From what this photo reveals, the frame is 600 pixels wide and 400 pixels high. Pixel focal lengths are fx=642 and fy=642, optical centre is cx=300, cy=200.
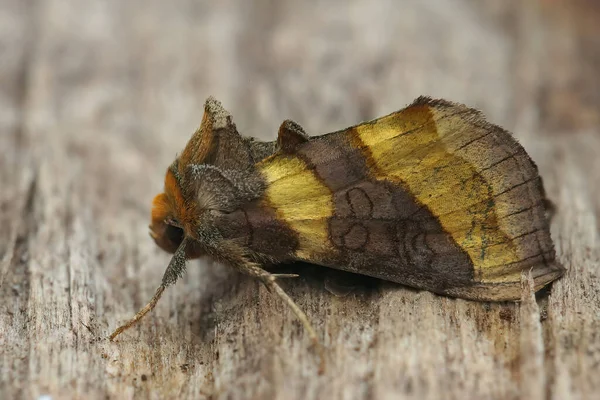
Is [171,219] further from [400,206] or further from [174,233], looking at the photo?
[400,206]

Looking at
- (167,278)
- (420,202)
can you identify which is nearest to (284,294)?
(167,278)

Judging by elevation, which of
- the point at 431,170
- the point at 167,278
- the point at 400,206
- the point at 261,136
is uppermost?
the point at 261,136

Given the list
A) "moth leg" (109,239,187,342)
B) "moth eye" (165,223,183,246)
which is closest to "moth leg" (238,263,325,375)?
"moth leg" (109,239,187,342)

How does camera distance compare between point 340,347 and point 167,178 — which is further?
point 167,178

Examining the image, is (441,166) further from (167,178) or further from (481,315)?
(167,178)

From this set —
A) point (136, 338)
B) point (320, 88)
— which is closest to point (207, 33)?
point (320, 88)

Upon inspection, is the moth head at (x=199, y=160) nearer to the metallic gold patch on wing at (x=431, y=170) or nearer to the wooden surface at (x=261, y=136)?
the wooden surface at (x=261, y=136)

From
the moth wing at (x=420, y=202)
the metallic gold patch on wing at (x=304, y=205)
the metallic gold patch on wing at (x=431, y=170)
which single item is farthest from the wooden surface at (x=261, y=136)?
the metallic gold patch on wing at (x=431, y=170)
